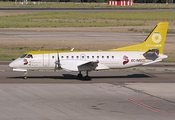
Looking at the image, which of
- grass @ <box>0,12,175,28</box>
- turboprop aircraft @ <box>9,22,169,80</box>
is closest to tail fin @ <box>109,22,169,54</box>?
turboprop aircraft @ <box>9,22,169,80</box>

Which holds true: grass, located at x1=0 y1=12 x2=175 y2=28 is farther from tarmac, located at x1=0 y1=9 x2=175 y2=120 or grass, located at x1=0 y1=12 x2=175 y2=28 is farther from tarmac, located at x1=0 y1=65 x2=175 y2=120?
tarmac, located at x1=0 y1=65 x2=175 y2=120

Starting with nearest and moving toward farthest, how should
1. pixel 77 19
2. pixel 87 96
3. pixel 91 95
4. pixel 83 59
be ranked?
pixel 87 96
pixel 91 95
pixel 83 59
pixel 77 19

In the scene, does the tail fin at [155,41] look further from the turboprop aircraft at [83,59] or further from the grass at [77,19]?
the grass at [77,19]

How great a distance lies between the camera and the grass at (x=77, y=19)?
79.8 meters

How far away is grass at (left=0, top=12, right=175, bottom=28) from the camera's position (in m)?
79.8

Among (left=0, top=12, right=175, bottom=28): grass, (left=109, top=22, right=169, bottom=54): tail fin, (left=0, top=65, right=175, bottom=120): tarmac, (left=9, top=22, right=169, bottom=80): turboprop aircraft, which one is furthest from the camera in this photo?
(left=0, top=12, right=175, bottom=28): grass

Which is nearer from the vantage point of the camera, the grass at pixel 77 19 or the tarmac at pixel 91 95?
the tarmac at pixel 91 95

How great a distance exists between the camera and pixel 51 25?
7894 cm

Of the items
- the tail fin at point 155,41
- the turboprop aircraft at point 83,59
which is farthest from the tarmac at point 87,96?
the tail fin at point 155,41

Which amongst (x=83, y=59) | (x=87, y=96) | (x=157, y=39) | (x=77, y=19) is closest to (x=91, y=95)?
(x=87, y=96)

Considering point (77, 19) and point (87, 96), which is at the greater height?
point (77, 19)

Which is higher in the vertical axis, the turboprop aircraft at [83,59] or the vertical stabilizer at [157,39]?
A: the vertical stabilizer at [157,39]

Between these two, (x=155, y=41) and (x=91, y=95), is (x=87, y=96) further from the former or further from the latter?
(x=155, y=41)

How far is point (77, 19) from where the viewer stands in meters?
89.9
